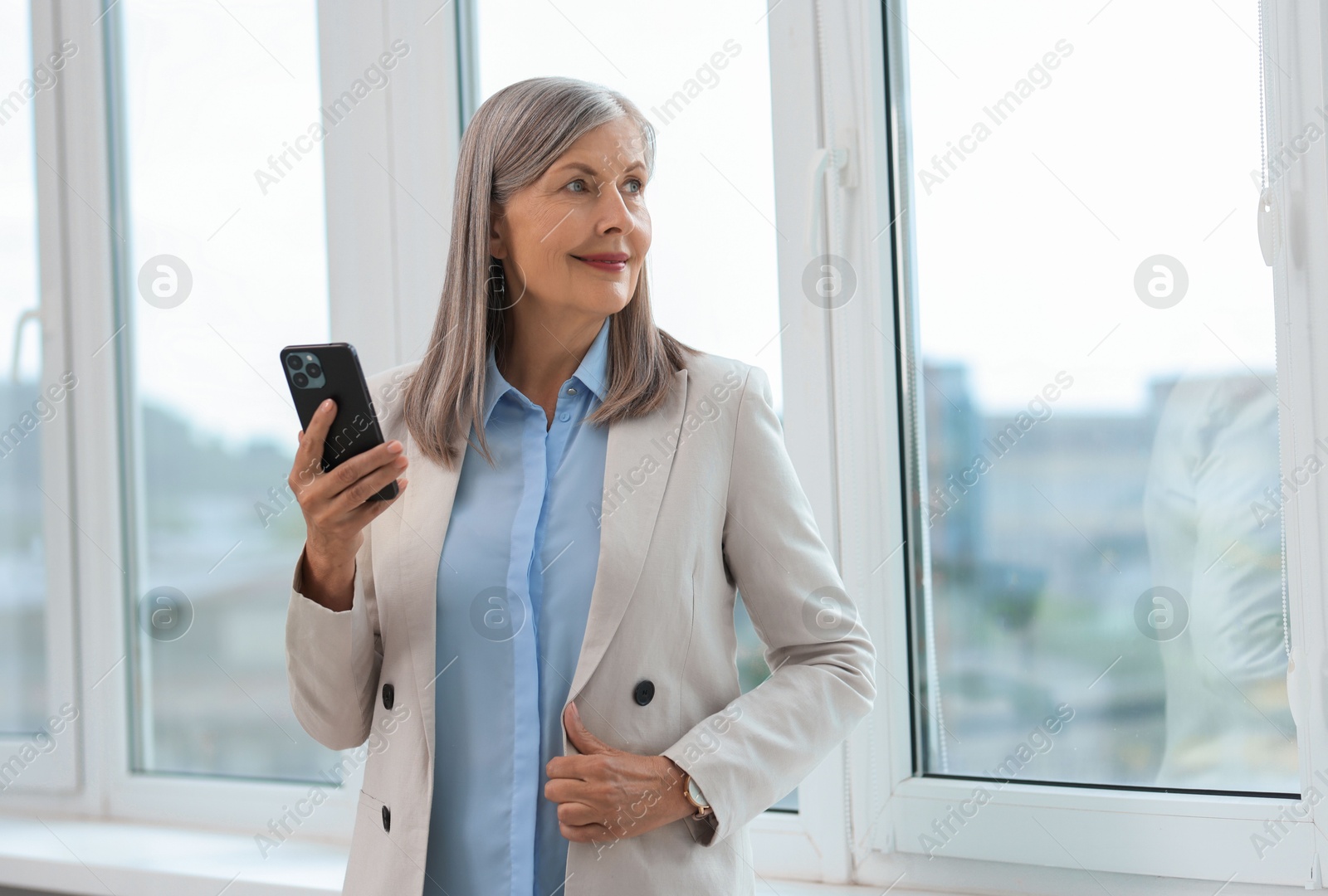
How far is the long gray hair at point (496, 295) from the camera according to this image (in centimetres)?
119

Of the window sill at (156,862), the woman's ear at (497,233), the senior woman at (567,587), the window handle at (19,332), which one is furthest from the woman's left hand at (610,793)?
the window handle at (19,332)

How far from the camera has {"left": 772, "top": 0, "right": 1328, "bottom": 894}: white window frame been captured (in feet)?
4.39

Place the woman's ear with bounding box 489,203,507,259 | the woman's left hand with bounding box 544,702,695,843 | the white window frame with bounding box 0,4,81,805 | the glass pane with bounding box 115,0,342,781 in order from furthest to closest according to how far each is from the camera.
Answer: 1. the white window frame with bounding box 0,4,81,805
2. the glass pane with bounding box 115,0,342,781
3. the woman's ear with bounding box 489,203,507,259
4. the woman's left hand with bounding box 544,702,695,843

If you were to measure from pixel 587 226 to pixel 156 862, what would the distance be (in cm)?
145

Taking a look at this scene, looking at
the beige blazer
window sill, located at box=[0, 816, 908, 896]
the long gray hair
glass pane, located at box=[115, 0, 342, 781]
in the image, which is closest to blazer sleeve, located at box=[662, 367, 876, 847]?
the beige blazer

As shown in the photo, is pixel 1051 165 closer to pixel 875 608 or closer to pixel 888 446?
pixel 888 446

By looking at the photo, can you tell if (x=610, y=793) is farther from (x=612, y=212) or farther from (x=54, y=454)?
(x=54, y=454)

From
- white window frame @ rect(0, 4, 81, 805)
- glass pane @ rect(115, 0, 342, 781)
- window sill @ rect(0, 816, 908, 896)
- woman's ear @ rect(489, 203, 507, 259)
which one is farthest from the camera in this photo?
white window frame @ rect(0, 4, 81, 805)

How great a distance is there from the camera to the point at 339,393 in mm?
1044

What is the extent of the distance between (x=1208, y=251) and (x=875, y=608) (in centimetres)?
65

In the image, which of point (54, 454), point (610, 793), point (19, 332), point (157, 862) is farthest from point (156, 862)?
point (610, 793)

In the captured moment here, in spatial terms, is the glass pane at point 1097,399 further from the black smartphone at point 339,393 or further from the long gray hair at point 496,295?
the black smartphone at point 339,393

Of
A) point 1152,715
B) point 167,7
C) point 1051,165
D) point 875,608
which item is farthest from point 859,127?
point 167,7

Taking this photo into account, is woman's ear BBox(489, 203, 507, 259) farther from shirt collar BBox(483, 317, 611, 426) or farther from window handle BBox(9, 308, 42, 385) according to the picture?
window handle BBox(9, 308, 42, 385)
